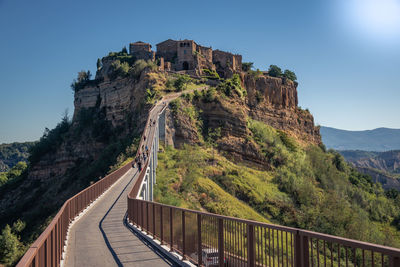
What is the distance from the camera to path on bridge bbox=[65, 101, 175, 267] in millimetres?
9477

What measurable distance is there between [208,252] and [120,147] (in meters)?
35.2

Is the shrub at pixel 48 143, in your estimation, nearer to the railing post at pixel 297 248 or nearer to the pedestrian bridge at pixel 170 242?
the pedestrian bridge at pixel 170 242

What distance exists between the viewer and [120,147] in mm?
41656

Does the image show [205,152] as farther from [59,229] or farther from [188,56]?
[59,229]

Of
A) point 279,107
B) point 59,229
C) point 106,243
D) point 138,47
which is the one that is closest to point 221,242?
point 59,229

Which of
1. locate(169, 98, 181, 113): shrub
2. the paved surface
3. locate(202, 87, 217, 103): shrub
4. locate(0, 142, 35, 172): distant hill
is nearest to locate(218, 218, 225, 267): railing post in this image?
the paved surface

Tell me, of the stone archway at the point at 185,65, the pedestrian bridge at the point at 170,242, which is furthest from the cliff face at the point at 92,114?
the pedestrian bridge at the point at 170,242

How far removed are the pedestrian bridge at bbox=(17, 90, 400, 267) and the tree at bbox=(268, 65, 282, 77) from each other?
6578 centimetres

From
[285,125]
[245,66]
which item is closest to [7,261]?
[285,125]

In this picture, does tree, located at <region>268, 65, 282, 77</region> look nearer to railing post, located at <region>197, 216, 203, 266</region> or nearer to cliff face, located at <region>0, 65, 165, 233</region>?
cliff face, located at <region>0, 65, 165, 233</region>

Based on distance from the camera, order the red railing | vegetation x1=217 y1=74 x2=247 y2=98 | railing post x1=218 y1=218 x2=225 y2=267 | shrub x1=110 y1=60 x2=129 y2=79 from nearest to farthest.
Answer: the red railing → railing post x1=218 y1=218 x2=225 y2=267 → vegetation x1=217 y1=74 x2=247 y2=98 → shrub x1=110 y1=60 x2=129 y2=79

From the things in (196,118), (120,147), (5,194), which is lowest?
(5,194)

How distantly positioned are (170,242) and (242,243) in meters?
3.97

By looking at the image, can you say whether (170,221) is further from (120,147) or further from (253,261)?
(120,147)
